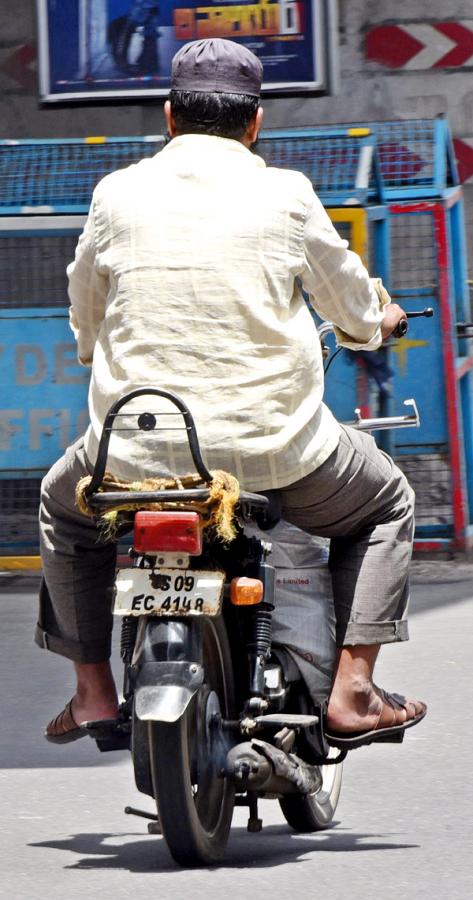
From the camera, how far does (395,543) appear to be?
414 cm

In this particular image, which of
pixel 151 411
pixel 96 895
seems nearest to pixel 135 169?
pixel 151 411

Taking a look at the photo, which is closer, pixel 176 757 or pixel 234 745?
pixel 176 757

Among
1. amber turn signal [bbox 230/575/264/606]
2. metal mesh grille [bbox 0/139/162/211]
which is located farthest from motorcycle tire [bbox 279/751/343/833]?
metal mesh grille [bbox 0/139/162/211]

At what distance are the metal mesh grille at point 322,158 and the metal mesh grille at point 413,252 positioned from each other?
15.9 inches

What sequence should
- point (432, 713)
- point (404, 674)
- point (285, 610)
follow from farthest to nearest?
point (404, 674) < point (432, 713) < point (285, 610)

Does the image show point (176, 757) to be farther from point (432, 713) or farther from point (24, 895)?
point (432, 713)

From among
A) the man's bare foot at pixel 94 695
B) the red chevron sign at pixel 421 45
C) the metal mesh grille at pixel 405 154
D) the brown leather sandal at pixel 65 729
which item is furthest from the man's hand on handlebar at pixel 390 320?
the red chevron sign at pixel 421 45

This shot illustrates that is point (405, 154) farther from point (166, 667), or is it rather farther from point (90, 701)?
point (166, 667)

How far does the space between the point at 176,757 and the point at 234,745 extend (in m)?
0.31

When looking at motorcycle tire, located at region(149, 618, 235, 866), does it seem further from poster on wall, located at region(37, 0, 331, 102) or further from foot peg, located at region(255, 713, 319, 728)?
poster on wall, located at region(37, 0, 331, 102)

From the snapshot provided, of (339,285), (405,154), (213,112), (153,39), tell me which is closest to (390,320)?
(339,285)

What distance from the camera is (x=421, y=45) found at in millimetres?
12539

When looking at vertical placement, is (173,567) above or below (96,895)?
above

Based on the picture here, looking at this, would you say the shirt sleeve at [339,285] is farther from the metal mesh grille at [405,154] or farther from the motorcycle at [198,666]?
the metal mesh grille at [405,154]
